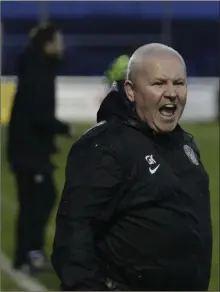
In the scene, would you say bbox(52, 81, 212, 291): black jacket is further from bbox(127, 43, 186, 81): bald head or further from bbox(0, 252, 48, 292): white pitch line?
bbox(0, 252, 48, 292): white pitch line

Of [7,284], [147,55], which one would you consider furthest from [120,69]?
[7,284]

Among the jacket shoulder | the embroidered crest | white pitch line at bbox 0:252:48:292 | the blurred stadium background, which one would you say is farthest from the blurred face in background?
the blurred stadium background

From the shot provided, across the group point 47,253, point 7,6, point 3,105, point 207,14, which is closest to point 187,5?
point 207,14

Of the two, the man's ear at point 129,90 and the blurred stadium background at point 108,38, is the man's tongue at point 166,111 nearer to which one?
the man's ear at point 129,90

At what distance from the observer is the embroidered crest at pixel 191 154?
3.62 metres

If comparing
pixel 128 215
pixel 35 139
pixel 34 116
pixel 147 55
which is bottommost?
pixel 35 139

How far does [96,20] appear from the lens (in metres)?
30.9

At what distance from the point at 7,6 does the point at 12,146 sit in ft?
75.1

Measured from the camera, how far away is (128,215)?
3.42 m

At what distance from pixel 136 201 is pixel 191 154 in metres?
0.36

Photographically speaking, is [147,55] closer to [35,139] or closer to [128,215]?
[128,215]

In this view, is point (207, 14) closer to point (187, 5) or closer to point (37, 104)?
point (187, 5)

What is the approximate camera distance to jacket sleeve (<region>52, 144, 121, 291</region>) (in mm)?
3332

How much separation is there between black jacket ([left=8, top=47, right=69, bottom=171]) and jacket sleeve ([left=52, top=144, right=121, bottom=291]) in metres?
4.84
